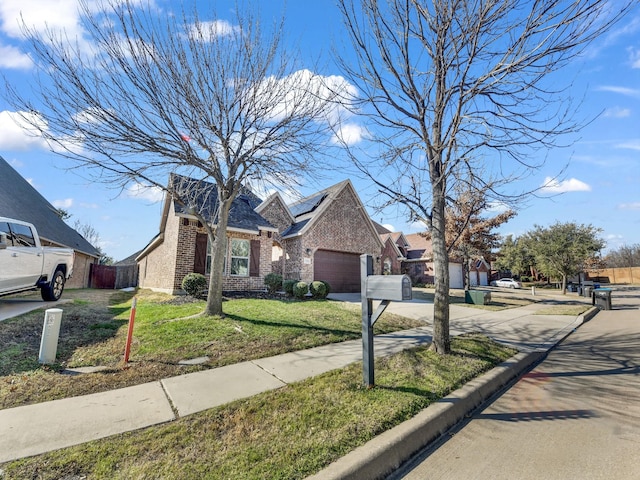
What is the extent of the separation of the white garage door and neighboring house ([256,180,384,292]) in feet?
47.5

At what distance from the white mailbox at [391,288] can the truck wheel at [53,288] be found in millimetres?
9805

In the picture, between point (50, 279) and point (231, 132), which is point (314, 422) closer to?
point (231, 132)

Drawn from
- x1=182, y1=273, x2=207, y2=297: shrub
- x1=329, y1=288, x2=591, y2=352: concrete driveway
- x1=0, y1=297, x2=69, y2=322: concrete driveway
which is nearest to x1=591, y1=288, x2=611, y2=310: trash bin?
x1=329, y1=288, x2=591, y2=352: concrete driveway

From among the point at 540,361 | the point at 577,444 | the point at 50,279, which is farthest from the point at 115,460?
the point at 50,279

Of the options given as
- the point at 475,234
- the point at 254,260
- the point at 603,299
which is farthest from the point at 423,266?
the point at 254,260

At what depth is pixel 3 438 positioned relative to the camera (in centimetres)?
268

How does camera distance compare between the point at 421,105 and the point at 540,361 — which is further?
the point at 540,361

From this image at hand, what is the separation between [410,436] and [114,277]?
81.7 ft

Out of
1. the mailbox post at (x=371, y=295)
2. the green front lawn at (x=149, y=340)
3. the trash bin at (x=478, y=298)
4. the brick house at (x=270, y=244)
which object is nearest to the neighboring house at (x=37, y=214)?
the brick house at (x=270, y=244)

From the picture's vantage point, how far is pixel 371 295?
3.74 m

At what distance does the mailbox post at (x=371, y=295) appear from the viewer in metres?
3.47

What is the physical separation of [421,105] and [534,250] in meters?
25.6

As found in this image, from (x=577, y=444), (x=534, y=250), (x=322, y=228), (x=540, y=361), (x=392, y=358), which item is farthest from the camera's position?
(x=534, y=250)

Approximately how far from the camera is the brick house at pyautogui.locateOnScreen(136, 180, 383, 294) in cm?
1232
